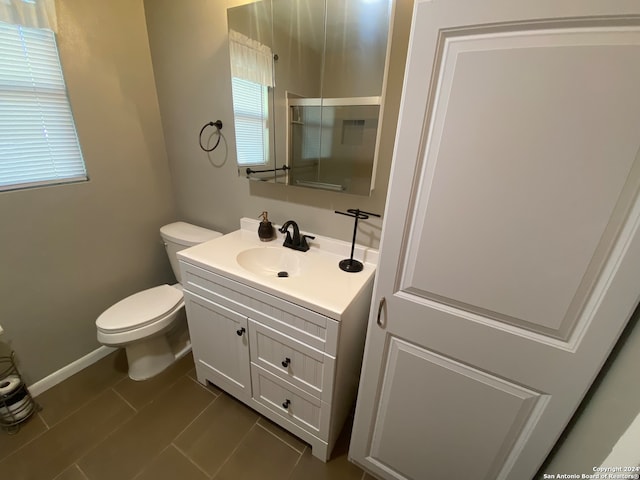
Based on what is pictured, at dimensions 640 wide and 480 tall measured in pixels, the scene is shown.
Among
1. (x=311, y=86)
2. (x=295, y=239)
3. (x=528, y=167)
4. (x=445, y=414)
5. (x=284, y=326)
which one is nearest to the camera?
(x=528, y=167)

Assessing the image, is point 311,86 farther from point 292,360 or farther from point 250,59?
point 292,360

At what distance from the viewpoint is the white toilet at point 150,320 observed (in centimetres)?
143

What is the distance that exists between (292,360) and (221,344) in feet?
1.47

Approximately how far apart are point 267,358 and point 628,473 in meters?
1.08

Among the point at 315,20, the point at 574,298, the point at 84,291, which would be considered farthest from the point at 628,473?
the point at 84,291

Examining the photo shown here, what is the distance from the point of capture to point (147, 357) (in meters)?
1.62

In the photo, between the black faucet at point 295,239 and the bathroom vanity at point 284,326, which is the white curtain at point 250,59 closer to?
the black faucet at point 295,239

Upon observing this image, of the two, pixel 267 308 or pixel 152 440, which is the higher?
pixel 267 308

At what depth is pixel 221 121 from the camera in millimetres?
1539

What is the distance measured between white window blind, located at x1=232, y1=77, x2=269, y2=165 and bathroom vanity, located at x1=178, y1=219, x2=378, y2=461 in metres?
0.49

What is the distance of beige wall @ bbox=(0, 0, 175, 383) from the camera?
1319 mm

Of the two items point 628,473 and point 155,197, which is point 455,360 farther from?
point 155,197

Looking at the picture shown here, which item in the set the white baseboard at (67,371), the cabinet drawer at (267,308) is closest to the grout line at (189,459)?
the cabinet drawer at (267,308)

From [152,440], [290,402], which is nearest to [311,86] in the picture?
[290,402]
